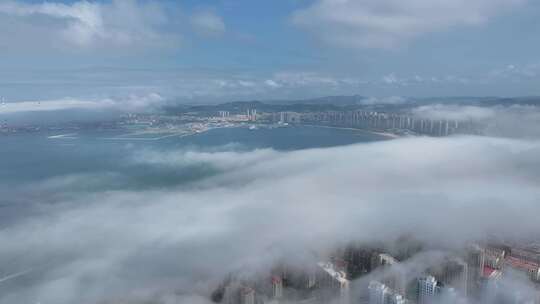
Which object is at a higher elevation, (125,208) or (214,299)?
(125,208)

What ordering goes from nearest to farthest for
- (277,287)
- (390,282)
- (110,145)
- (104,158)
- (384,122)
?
1. (277,287)
2. (390,282)
3. (104,158)
4. (110,145)
5. (384,122)

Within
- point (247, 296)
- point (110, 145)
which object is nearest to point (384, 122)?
point (110, 145)

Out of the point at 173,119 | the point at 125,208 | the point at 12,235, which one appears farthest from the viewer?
the point at 173,119

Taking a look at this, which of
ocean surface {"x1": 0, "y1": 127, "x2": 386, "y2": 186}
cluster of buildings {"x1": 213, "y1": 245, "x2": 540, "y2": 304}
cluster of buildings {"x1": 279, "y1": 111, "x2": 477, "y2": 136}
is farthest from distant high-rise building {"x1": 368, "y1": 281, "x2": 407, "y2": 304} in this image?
cluster of buildings {"x1": 279, "y1": 111, "x2": 477, "y2": 136}

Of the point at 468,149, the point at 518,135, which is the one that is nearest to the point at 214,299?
the point at 468,149

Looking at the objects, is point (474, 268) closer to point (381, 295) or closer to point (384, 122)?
point (381, 295)

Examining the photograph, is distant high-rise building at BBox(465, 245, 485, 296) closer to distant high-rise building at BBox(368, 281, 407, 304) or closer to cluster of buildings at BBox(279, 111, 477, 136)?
distant high-rise building at BBox(368, 281, 407, 304)

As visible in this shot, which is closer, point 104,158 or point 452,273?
point 452,273

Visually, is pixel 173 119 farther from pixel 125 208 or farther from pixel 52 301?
pixel 52 301

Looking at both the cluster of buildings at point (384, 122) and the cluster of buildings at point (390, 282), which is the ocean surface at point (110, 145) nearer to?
the cluster of buildings at point (384, 122)
